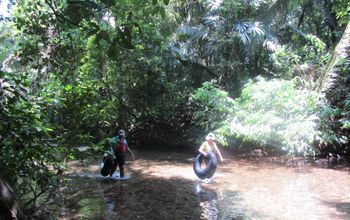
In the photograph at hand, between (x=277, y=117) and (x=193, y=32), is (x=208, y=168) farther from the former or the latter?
(x=193, y=32)

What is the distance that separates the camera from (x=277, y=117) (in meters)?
13.6

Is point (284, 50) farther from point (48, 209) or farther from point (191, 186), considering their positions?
point (48, 209)

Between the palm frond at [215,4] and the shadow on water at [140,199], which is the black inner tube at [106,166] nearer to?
the shadow on water at [140,199]

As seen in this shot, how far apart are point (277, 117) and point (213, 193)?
17.4ft

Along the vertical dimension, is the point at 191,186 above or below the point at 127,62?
below

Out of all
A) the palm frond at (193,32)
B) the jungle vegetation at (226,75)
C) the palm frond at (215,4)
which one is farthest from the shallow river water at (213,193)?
the palm frond at (215,4)

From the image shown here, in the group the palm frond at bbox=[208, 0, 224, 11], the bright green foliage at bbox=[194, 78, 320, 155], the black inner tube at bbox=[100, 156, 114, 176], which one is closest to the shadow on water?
the black inner tube at bbox=[100, 156, 114, 176]

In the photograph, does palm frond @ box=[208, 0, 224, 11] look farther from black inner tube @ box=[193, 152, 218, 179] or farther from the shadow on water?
the shadow on water

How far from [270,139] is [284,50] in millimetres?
3915

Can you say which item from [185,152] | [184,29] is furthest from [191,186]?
[184,29]

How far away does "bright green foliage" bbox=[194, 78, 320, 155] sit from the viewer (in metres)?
13.1

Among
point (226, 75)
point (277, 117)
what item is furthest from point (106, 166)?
point (226, 75)

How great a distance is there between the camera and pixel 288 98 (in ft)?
43.9

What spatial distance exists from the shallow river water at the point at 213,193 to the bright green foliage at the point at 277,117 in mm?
965
